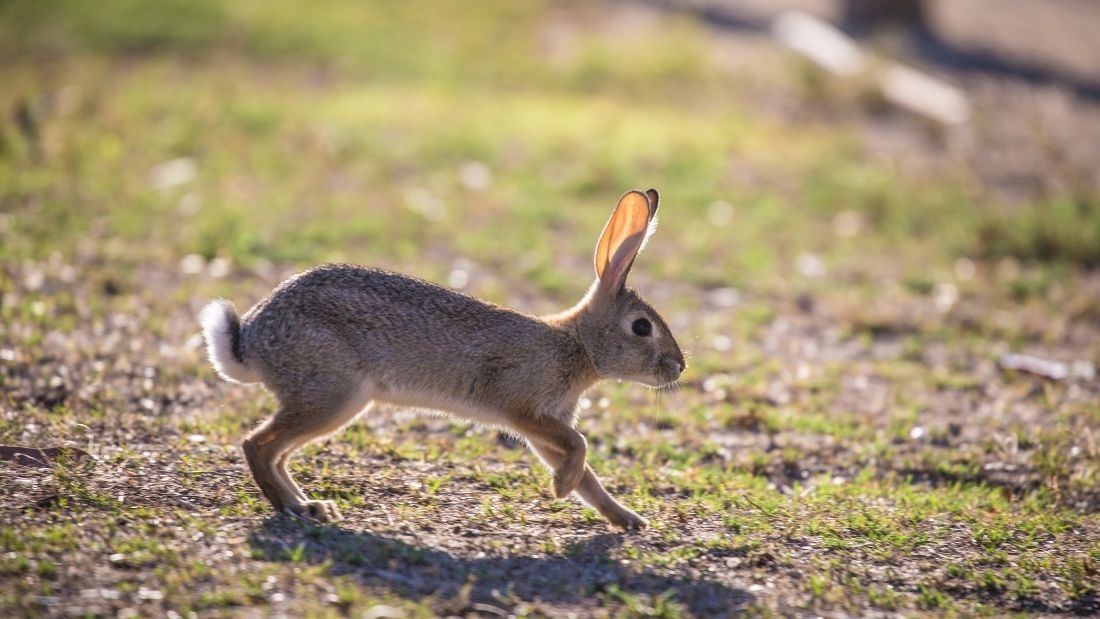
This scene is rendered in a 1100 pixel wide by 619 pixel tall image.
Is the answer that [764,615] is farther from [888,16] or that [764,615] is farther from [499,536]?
[888,16]

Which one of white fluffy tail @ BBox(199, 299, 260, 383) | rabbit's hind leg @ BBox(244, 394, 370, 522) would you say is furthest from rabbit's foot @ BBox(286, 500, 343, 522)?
white fluffy tail @ BBox(199, 299, 260, 383)

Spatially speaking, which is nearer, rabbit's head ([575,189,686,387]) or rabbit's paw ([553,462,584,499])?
rabbit's paw ([553,462,584,499])

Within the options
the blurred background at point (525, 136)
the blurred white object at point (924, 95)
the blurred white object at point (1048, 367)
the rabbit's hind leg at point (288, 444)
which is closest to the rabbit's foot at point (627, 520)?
the rabbit's hind leg at point (288, 444)

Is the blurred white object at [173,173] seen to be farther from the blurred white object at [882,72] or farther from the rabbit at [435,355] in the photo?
the blurred white object at [882,72]

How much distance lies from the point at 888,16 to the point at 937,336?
1146 cm

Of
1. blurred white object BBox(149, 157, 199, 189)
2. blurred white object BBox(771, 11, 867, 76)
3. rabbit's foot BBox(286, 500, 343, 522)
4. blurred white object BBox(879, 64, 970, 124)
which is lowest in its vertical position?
rabbit's foot BBox(286, 500, 343, 522)

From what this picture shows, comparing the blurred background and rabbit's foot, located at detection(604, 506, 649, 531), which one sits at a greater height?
the blurred background

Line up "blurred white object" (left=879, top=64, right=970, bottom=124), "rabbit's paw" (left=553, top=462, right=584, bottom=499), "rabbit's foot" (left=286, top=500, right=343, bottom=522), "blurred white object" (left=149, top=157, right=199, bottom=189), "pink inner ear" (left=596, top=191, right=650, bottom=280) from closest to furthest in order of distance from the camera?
1. "rabbit's foot" (left=286, top=500, right=343, bottom=522)
2. "rabbit's paw" (left=553, top=462, right=584, bottom=499)
3. "pink inner ear" (left=596, top=191, right=650, bottom=280)
4. "blurred white object" (left=149, top=157, right=199, bottom=189)
5. "blurred white object" (left=879, top=64, right=970, bottom=124)

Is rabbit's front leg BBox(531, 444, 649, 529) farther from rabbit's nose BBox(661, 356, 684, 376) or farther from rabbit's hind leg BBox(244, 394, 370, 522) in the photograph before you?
rabbit's hind leg BBox(244, 394, 370, 522)

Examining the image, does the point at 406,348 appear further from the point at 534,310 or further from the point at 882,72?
the point at 882,72

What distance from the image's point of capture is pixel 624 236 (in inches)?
218

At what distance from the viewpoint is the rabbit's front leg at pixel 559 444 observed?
16.8 feet

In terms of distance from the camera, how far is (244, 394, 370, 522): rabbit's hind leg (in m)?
4.93

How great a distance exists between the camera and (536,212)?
1056 centimetres
